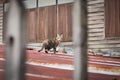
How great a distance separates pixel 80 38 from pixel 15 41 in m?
0.33

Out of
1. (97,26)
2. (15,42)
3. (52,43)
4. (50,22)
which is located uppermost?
(50,22)

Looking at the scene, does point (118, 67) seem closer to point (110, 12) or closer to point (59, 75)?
point (59, 75)

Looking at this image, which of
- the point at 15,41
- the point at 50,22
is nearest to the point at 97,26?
the point at 50,22

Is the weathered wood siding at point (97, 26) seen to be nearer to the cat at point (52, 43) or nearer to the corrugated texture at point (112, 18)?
the corrugated texture at point (112, 18)

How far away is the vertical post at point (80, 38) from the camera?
1.39 metres

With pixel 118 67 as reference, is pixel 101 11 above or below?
above

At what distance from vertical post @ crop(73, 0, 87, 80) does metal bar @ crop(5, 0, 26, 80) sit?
11.1 inches

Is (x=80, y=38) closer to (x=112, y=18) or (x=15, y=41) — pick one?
(x=15, y=41)

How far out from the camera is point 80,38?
4.61ft

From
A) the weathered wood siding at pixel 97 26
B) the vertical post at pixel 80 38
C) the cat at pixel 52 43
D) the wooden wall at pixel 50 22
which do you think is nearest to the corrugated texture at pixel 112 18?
the weathered wood siding at pixel 97 26

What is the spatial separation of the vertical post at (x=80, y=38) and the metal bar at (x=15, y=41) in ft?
0.93

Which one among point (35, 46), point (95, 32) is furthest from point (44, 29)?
point (95, 32)

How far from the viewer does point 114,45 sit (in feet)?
28.6

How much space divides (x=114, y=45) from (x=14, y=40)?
25.2 ft
